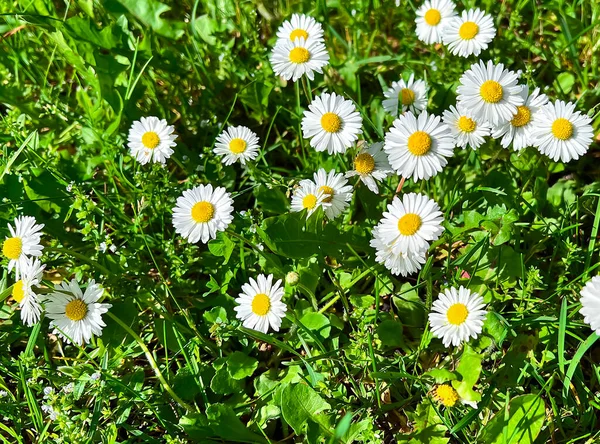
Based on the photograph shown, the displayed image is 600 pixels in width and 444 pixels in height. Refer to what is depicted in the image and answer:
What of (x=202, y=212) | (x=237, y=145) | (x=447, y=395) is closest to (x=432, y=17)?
(x=237, y=145)

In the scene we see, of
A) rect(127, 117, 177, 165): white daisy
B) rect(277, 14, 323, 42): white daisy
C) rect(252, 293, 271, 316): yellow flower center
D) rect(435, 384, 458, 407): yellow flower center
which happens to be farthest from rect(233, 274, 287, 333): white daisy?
rect(277, 14, 323, 42): white daisy

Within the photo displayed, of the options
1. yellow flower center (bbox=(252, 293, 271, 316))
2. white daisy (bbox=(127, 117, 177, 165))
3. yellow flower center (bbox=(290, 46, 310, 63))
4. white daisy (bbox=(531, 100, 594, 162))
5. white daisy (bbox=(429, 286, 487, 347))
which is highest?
yellow flower center (bbox=(290, 46, 310, 63))

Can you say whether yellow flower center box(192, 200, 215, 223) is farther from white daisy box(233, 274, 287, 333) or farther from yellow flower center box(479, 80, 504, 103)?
yellow flower center box(479, 80, 504, 103)

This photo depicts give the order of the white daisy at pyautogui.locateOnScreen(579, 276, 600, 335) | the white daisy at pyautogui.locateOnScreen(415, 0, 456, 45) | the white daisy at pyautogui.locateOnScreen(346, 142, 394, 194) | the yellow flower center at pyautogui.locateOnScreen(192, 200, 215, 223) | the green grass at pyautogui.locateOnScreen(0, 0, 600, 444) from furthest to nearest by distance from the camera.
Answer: the white daisy at pyautogui.locateOnScreen(415, 0, 456, 45), the white daisy at pyautogui.locateOnScreen(346, 142, 394, 194), the yellow flower center at pyautogui.locateOnScreen(192, 200, 215, 223), the green grass at pyautogui.locateOnScreen(0, 0, 600, 444), the white daisy at pyautogui.locateOnScreen(579, 276, 600, 335)

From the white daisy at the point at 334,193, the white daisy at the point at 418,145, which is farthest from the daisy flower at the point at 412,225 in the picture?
the white daisy at the point at 334,193

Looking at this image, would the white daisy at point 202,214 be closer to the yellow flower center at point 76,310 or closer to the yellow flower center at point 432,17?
the yellow flower center at point 76,310

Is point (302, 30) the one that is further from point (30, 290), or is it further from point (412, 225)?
point (30, 290)
